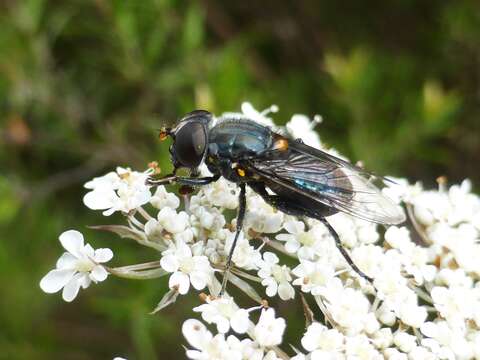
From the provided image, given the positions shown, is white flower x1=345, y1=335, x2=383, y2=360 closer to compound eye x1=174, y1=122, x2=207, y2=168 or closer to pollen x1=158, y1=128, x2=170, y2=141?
compound eye x1=174, y1=122, x2=207, y2=168

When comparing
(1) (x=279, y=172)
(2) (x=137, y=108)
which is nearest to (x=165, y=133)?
(1) (x=279, y=172)

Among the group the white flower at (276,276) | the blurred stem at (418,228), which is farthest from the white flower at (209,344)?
the blurred stem at (418,228)

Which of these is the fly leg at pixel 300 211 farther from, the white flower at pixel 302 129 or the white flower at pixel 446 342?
the white flower at pixel 302 129

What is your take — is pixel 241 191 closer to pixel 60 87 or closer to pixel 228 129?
pixel 228 129

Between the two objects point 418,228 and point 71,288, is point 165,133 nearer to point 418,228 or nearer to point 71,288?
Result: point 71,288

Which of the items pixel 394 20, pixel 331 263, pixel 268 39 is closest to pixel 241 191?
pixel 331 263

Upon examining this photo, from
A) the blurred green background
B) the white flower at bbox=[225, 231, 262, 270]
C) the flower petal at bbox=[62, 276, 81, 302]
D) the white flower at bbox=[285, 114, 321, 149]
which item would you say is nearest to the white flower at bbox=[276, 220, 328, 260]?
the white flower at bbox=[225, 231, 262, 270]
